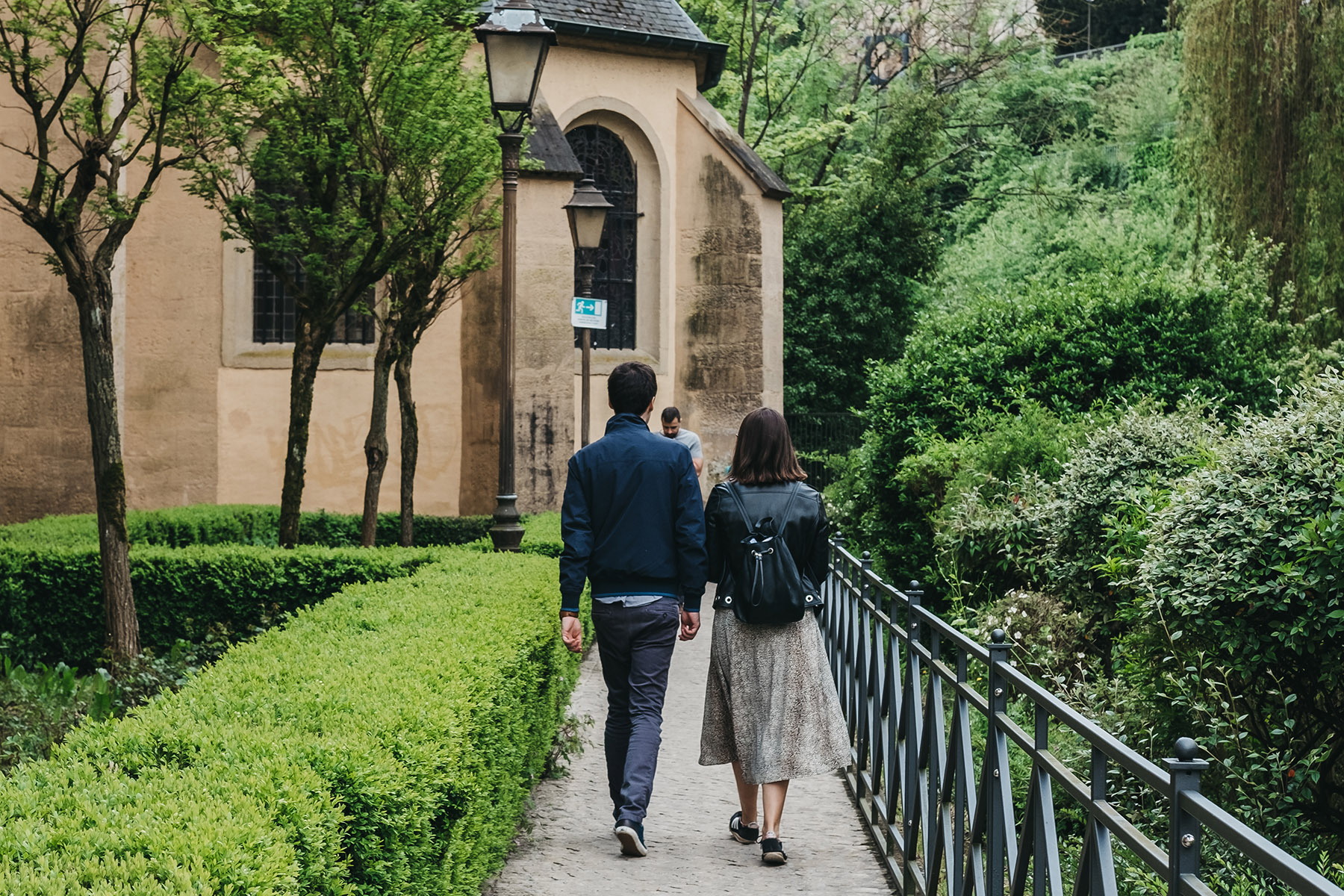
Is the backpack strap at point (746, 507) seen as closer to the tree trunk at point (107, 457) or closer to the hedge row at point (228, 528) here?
the tree trunk at point (107, 457)

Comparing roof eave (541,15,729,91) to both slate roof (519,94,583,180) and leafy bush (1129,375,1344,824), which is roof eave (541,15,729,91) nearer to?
slate roof (519,94,583,180)

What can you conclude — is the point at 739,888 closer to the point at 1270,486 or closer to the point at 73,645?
the point at 1270,486

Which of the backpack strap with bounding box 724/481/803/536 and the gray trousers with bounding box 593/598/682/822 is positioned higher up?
the backpack strap with bounding box 724/481/803/536

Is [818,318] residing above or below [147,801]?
above

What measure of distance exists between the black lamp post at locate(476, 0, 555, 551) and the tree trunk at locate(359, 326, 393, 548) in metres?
4.36

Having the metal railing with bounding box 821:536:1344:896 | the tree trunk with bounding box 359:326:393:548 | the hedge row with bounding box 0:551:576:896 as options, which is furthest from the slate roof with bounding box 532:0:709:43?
the hedge row with bounding box 0:551:576:896

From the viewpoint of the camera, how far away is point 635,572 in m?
5.34

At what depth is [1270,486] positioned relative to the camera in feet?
16.4

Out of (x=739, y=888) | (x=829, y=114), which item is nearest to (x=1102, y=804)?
(x=739, y=888)

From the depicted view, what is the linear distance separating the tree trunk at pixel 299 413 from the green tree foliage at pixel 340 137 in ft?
0.04

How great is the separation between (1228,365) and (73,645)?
1048cm

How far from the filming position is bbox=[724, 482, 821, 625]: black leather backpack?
5.27 m

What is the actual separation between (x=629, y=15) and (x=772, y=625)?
16614mm

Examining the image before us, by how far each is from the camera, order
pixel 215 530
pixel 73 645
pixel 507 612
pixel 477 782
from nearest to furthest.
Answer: pixel 477 782
pixel 507 612
pixel 73 645
pixel 215 530
